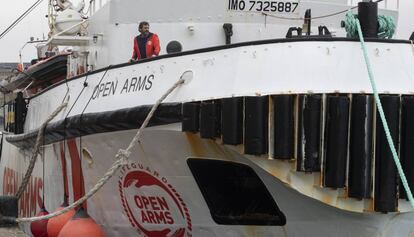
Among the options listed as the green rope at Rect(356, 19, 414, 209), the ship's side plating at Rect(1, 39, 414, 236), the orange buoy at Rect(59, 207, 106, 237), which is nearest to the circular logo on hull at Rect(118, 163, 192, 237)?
the ship's side plating at Rect(1, 39, 414, 236)

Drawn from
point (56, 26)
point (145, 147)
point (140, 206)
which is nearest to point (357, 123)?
point (145, 147)

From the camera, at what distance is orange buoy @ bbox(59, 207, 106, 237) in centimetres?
611

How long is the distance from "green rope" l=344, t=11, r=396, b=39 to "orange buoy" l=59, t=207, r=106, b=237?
120 inches

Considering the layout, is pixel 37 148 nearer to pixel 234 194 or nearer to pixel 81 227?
pixel 81 227

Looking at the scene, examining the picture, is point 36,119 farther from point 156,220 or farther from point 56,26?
point 156,220

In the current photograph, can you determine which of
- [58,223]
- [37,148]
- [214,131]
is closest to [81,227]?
[58,223]

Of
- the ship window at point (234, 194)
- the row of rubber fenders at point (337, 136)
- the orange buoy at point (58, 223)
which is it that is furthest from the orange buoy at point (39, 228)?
the row of rubber fenders at point (337, 136)

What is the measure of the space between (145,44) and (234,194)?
1.94 metres

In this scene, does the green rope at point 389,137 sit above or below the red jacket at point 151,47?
below

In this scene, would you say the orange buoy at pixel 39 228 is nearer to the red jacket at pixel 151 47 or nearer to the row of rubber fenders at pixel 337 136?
the red jacket at pixel 151 47

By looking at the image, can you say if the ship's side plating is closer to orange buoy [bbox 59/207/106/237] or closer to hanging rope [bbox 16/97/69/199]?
orange buoy [bbox 59/207/106/237]

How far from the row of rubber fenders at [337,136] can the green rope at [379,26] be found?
27.5 inches

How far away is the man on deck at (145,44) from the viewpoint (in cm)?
661

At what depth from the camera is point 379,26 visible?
5.17 m
